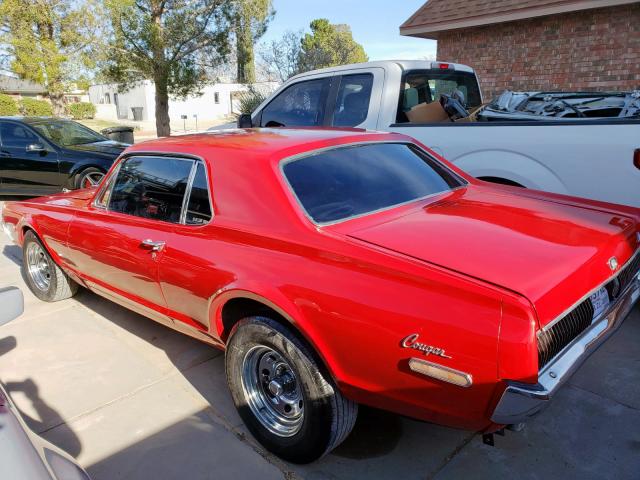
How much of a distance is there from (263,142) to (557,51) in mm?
8312

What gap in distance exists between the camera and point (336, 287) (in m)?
2.16

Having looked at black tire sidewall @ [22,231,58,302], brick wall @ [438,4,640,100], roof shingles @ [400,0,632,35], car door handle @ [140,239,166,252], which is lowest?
black tire sidewall @ [22,231,58,302]

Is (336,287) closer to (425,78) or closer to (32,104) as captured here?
(425,78)

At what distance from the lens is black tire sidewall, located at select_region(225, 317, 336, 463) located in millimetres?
2320

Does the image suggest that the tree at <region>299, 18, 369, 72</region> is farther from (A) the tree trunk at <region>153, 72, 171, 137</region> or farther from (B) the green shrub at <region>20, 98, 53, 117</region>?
(B) the green shrub at <region>20, 98, 53, 117</region>

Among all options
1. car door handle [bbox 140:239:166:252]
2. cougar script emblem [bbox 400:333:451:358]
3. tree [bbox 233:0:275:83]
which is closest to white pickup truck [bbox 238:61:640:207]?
cougar script emblem [bbox 400:333:451:358]

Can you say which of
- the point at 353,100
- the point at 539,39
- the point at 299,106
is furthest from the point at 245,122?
the point at 539,39

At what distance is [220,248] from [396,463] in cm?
137

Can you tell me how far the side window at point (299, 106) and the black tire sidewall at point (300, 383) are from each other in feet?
11.1

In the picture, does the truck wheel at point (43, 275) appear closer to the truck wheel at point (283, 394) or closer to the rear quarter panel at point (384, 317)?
the truck wheel at point (283, 394)

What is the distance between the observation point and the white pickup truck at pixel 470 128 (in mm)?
3709

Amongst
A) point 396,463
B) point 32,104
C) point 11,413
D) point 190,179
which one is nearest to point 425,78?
point 190,179

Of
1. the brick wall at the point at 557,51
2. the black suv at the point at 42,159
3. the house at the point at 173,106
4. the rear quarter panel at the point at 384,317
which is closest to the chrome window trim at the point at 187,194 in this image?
the rear quarter panel at the point at 384,317

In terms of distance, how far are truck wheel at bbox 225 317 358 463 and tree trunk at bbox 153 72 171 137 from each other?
15446mm
